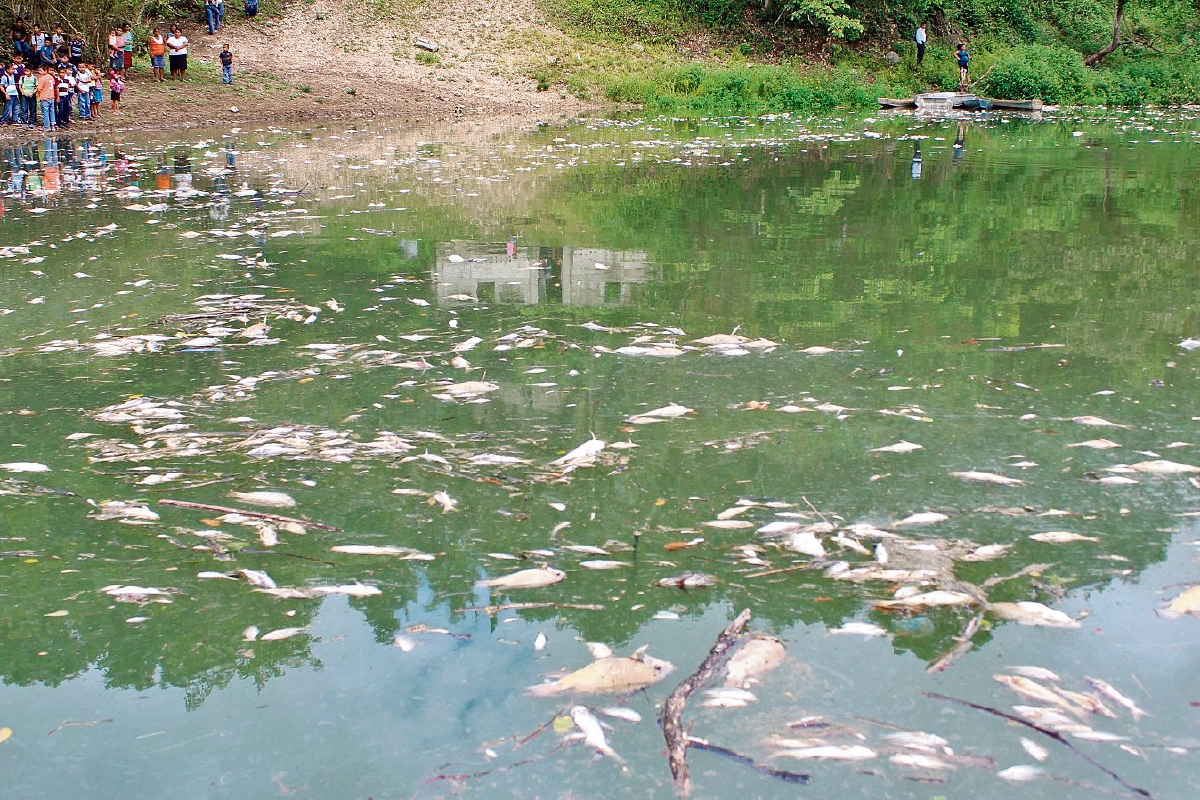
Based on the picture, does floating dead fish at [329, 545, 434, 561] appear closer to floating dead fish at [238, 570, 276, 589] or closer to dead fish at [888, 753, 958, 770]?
floating dead fish at [238, 570, 276, 589]

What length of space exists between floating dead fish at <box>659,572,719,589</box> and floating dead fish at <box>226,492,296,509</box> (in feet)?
5.08

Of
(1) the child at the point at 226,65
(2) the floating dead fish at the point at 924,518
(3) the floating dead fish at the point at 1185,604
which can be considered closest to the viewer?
(3) the floating dead fish at the point at 1185,604

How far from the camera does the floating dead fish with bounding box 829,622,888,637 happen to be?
11.3 feet

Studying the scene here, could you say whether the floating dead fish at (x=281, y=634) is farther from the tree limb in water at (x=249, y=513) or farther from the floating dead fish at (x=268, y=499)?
the floating dead fish at (x=268, y=499)

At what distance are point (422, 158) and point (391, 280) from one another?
1002 cm

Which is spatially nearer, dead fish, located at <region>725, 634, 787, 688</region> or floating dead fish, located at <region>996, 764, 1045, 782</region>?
floating dead fish, located at <region>996, 764, 1045, 782</region>

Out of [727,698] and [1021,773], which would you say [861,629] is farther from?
[1021,773]

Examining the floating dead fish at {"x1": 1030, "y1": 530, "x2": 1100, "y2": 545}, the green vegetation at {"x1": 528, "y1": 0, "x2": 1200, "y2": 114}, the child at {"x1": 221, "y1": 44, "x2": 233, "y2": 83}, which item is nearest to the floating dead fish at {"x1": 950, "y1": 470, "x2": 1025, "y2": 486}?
the floating dead fish at {"x1": 1030, "y1": 530, "x2": 1100, "y2": 545}

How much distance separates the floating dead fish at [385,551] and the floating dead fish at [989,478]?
212cm

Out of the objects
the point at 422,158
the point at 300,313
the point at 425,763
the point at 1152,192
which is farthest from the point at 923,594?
the point at 422,158

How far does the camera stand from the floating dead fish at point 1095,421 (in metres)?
5.05

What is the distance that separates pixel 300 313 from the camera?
7289 millimetres

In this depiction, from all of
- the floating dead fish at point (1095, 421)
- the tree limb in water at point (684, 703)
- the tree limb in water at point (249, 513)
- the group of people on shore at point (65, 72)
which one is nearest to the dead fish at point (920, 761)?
the tree limb in water at point (684, 703)

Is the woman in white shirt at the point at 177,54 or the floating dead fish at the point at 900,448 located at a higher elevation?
the woman in white shirt at the point at 177,54
